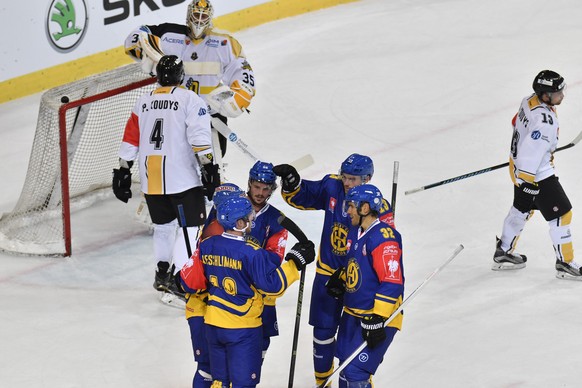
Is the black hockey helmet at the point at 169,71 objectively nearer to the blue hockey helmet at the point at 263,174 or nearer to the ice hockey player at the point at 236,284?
the blue hockey helmet at the point at 263,174

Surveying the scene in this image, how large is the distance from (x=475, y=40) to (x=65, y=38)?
3.59 meters

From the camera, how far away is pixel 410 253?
704cm

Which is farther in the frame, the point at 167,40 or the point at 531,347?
the point at 167,40

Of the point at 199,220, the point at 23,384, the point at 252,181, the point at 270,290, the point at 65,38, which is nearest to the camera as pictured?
the point at 270,290

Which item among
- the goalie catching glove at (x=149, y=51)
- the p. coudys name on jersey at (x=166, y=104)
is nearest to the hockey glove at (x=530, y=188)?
the p. coudys name on jersey at (x=166, y=104)

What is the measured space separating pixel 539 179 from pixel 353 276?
1928 mm

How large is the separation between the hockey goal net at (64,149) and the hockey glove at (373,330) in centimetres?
275

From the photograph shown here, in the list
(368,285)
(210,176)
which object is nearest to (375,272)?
(368,285)

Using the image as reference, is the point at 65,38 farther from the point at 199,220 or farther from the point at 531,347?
the point at 531,347

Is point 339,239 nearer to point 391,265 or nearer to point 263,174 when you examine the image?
point 263,174

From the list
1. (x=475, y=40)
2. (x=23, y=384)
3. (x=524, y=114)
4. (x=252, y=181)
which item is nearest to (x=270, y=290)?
(x=252, y=181)

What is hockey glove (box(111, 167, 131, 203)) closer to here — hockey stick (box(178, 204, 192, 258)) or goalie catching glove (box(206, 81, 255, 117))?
hockey stick (box(178, 204, 192, 258))

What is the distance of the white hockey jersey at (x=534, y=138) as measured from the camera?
6348 mm

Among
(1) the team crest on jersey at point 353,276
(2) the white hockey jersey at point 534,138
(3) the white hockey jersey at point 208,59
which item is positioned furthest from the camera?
(3) the white hockey jersey at point 208,59
